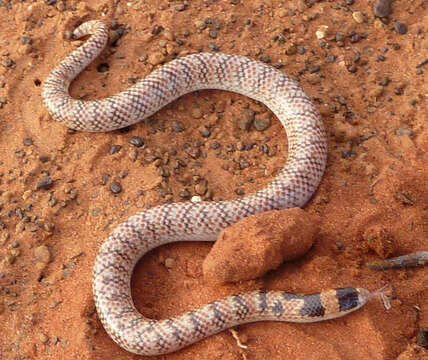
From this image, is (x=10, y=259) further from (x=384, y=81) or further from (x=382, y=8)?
(x=382, y=8)

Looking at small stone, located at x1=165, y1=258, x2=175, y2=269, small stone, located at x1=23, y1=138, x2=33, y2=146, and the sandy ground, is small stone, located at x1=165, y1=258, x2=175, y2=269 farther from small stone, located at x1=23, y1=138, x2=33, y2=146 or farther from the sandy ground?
small stone, located at x1=23, y1=138, x2=33, y2=146

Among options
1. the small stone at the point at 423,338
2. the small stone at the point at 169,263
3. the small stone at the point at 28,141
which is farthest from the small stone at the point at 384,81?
the small stone at the point at 28,141

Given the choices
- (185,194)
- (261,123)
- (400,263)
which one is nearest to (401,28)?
(261,123)

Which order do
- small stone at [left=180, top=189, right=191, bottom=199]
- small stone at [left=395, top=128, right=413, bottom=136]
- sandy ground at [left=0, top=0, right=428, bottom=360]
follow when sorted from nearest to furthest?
sandy ground at [left=0, top=0, right=428, bottom=360], small stone at [left=180, top=189, right=191, bottom=199], small stone at [left=395, top=128, right=413, bottom=136]

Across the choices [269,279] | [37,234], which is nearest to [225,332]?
[269,279]

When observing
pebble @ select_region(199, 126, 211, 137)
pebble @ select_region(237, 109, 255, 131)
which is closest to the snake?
pebble @ select_region(237, 109, 255, 131)
